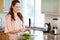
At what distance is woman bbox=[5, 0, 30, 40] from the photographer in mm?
2407

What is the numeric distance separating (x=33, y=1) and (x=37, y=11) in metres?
0.20

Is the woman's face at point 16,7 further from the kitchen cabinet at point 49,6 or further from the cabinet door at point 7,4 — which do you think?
the kitchen cabinet at point 49,6

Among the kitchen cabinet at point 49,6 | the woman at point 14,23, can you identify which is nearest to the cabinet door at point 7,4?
the woman at point 14,23

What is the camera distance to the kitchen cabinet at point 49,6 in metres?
A: 3.09

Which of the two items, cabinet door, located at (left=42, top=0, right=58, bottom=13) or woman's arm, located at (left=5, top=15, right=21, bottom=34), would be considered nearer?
woman's arm, located at (left=5, top=15, right=21, bottom=34)

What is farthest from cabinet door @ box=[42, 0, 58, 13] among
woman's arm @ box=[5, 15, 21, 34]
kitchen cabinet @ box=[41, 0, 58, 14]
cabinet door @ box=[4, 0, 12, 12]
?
woman's arm @ box=[5, 15, 21, 34]

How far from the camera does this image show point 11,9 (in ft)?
8.25

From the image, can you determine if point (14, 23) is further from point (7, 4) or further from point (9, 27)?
point (7, 4)

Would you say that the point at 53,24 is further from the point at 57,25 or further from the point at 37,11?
the point at 37,11

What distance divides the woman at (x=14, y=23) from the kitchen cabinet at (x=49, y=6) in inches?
29.6

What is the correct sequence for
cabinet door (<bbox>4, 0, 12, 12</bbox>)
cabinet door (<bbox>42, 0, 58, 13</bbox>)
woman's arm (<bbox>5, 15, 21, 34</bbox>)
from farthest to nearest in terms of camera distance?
cabinet door (<bbox>42, 0, 58, 13</bbox>) < cabinet door (<bbox>4, 0, 12, 12</bbox>) < woman's arm (<bbox>5, 15, 21, 34</bbox>)

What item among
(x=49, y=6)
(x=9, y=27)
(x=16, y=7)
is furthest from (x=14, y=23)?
(x=49, y=6)

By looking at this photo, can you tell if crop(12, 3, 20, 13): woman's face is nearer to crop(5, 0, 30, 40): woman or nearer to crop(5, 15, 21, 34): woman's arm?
crop(5, 0, 30, 40): woman

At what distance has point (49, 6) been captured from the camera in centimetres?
313
